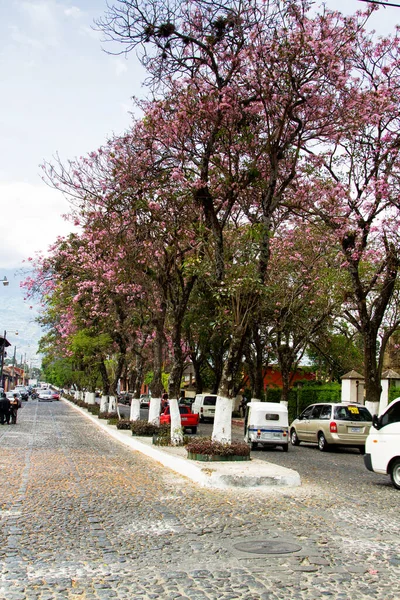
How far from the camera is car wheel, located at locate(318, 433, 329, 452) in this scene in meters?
22.4

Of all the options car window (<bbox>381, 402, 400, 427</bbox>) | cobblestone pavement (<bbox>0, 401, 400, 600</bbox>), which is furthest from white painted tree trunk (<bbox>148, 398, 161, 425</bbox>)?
car window (<bbox>381, 402, 400, 427</bbox>)

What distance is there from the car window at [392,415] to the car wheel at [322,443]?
9.42 m

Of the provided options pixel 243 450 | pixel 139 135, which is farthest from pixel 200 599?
pixel 139 135

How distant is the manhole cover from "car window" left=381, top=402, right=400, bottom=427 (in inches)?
242

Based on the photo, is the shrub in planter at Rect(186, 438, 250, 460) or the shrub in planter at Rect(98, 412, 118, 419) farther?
the shrub in planter at Rect(98, 412, 118, 419)

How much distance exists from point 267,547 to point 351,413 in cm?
1538

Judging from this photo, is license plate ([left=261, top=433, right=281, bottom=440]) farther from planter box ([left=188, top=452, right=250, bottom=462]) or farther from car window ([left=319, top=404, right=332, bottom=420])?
planter box ([left=188, top=452, right=250, bottom=462])

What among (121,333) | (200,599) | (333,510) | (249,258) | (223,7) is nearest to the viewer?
(200,599)

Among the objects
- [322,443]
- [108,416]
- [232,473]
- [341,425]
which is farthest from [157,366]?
[108,416]

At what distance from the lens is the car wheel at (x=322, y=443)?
880 inches

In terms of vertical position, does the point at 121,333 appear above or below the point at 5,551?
above

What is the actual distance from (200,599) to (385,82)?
1721 cm

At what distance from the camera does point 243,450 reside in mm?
14617

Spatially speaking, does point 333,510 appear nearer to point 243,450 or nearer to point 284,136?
point 243,450
